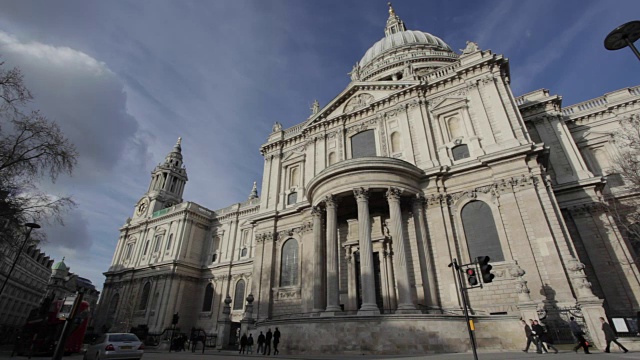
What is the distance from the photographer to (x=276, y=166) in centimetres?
3081

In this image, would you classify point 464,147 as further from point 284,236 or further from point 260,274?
point 260,274

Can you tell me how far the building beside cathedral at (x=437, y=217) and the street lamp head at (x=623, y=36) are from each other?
10234mm

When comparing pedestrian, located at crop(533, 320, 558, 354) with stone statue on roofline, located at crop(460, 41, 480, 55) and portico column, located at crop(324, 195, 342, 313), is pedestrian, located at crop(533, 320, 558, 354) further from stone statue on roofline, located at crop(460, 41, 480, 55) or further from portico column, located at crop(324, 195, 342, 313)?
stone statue on roofline, located at crop(460, 41, 480, 55)

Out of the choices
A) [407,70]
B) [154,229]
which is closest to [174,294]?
[154,229]

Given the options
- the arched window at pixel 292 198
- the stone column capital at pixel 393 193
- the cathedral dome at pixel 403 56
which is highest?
the cathedral dome at pixel 403 56

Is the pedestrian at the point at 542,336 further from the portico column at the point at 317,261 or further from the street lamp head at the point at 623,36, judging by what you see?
the portico column at the point at 317,261

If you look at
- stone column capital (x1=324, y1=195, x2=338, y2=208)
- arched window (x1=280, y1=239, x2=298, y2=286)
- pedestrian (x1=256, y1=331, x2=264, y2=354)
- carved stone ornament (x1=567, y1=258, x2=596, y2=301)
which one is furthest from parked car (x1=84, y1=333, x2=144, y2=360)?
carved stone ornament (x1=567, y1=258, x2=596, y2=301)

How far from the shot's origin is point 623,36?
7789mm

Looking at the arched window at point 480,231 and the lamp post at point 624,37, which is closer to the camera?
the lamp post at point 624,37

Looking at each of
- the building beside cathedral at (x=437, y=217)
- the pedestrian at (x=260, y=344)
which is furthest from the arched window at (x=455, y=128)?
the pedestrian at (x=260, y=344)

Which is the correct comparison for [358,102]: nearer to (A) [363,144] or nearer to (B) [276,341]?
(A) [363,144]

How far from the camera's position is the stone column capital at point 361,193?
19320 mm

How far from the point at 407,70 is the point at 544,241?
17404 mm

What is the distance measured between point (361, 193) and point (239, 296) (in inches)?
1049
